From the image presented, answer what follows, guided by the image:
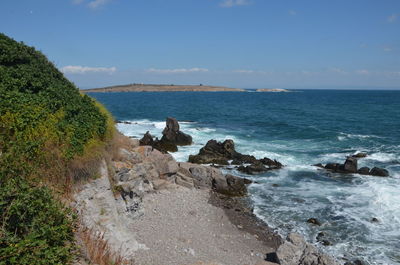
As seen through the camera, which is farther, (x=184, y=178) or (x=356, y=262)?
(x=184, y=178)

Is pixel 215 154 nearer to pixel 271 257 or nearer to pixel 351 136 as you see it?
pixel 271 257

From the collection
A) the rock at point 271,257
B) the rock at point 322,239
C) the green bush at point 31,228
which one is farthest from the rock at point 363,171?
the green bush at point 31,228

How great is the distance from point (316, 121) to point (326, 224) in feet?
149

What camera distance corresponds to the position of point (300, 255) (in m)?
13.0

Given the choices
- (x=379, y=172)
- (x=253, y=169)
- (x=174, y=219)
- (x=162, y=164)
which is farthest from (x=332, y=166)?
(x=174, y=219)

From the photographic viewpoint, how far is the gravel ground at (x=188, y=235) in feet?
42.2

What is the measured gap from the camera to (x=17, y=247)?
534 centimetres

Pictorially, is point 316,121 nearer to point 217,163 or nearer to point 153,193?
point 217,163

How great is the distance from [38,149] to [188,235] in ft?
26.2

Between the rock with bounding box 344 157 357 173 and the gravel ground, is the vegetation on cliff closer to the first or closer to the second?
the gravel ground

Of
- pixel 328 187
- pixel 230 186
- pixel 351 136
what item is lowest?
pixel 328 187

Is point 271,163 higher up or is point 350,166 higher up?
point 350,166

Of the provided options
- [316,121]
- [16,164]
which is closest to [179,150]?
[16,164]

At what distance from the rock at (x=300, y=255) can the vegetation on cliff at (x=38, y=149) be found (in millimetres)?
8889
